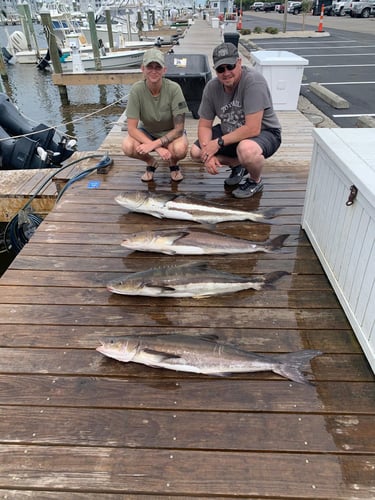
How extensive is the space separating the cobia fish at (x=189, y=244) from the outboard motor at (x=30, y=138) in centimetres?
437

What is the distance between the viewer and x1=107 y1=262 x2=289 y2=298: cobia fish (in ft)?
9.41

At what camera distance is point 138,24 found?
3525cm

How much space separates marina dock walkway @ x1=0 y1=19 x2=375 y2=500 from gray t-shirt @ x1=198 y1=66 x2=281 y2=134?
1553 mm

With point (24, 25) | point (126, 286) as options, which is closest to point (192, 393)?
point (126, 286)

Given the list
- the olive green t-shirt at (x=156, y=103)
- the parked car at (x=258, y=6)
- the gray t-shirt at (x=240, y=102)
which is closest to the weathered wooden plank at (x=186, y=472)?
the gray t-shirt at (x=240, y=102)

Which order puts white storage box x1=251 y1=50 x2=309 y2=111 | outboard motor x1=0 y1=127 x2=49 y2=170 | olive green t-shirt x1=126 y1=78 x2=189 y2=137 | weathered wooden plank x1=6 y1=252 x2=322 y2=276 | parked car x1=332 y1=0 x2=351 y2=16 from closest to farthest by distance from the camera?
weathered wooden plank x1=6 y1=252 x2=322 y2=276 → olive green t-shirt x1=126 y1=78 x2=189 y2=137 → outboard motor x1=0 y1=127 x2=49 y2=170 → white storage box x1=251 y1=50 x2=309 y2=111 → parked car x1=332 y1=0 x2=351 y2=16

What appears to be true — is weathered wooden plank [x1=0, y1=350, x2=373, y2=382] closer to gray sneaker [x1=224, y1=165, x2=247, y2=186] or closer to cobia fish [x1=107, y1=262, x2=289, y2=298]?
cobia fish [x1=107, y1=262, x2=289, y2=298]

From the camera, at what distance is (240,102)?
4.02 m

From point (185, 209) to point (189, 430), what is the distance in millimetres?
2293

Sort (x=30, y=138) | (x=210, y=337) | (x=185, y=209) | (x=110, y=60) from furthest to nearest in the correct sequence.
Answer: (x=110, y=60), (x=30, y=138), (x=185, y=209), (x=210, y=337)

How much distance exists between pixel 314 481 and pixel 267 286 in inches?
58.0

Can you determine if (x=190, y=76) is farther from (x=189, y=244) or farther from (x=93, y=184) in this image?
(x=189, y=244)

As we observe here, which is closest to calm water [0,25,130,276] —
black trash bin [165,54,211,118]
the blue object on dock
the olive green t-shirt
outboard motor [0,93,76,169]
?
outboard motor [0,93,76,169]

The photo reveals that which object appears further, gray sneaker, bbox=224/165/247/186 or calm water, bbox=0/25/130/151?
calm water, bbox=0/25/130/151
